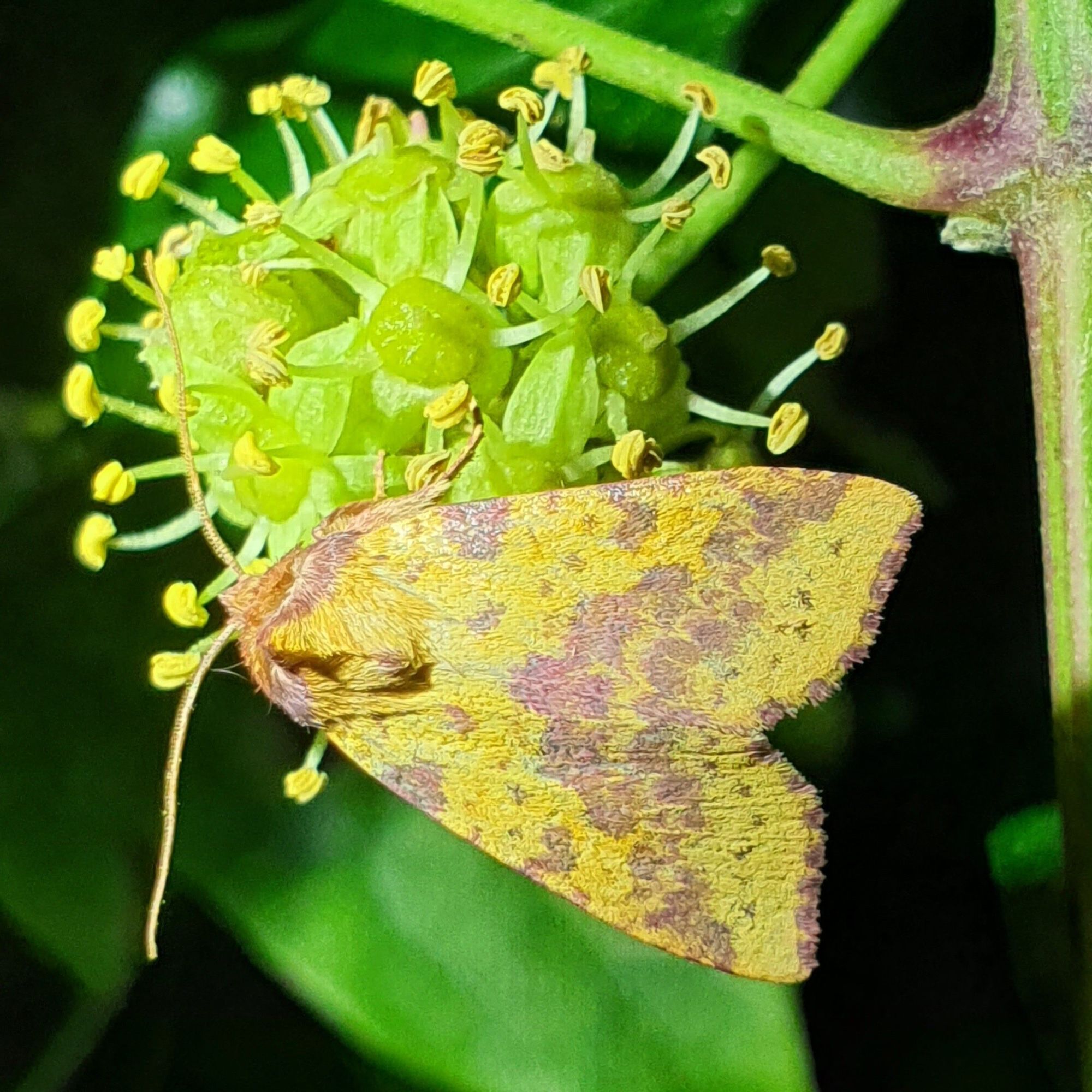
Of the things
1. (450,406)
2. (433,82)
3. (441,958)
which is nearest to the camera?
(450,406)

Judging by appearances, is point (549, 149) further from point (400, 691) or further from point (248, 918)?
point (248, 918)

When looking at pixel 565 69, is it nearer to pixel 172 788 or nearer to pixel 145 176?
pixel 145 176

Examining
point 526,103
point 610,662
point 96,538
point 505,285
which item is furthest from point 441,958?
point 526,103

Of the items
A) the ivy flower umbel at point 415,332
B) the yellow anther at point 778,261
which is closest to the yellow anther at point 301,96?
the ivy flower umbel at point 415,332

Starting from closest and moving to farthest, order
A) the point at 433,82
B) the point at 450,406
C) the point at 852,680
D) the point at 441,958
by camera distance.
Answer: the point at 450,406, the point at 433,82, the point at 441,958, the point at 852,680

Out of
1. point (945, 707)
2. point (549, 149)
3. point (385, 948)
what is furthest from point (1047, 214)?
point (385, 948)

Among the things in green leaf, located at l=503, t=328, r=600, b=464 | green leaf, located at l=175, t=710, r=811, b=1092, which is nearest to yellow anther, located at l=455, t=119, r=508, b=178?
green leaf, located at l=503, t=328, r=600, b=464

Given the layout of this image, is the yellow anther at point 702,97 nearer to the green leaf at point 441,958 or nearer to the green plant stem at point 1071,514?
the green plant stem at point 1071,514
